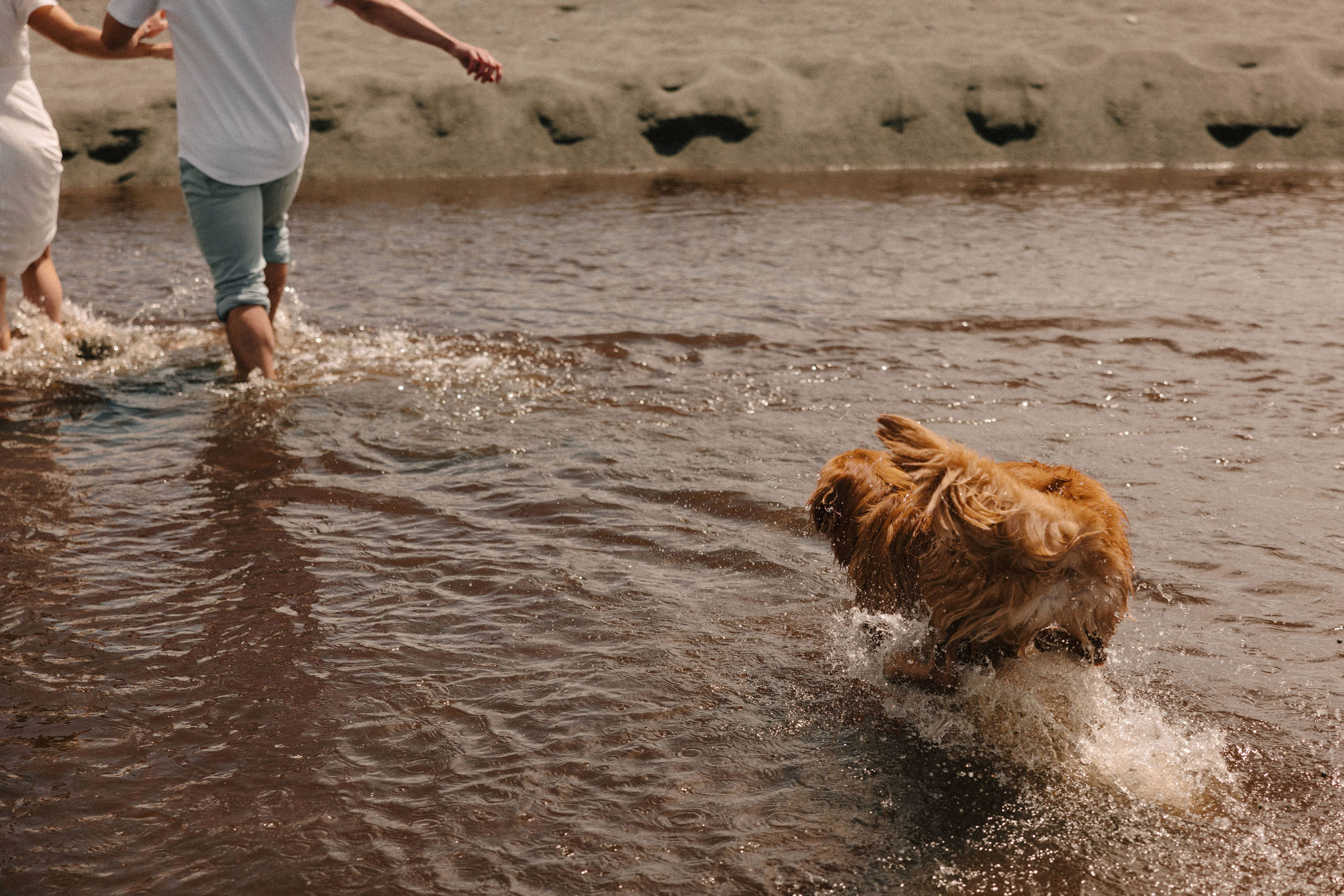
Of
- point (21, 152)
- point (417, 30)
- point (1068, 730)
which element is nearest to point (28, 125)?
point (21, 152)

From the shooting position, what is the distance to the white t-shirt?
568cm

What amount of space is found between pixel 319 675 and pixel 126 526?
1.59 m

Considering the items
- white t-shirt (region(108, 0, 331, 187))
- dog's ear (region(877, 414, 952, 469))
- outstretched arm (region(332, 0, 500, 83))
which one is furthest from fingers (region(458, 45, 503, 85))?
dog's ear (region(877, 414, 952, 469))

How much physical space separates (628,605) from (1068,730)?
5.12 ft

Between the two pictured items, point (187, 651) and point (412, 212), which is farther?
point (412, 212)

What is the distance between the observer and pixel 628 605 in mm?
4234

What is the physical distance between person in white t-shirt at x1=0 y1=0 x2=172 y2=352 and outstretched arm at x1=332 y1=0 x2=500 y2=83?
1124 millimetres

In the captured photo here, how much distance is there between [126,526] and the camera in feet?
15.9

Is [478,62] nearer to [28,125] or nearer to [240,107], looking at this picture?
[240,107]

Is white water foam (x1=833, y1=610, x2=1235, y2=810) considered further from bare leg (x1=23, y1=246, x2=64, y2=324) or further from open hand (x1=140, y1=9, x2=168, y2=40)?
bare leg (x1=23, y1=246, x2=64, y2=324)

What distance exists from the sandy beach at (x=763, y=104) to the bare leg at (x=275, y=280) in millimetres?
9402

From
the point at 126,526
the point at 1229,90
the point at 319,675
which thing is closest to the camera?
the point at 319,675

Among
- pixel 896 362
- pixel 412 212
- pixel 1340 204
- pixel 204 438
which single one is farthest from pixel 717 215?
pixel 204 438

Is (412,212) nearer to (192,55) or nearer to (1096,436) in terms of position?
(192,55)
